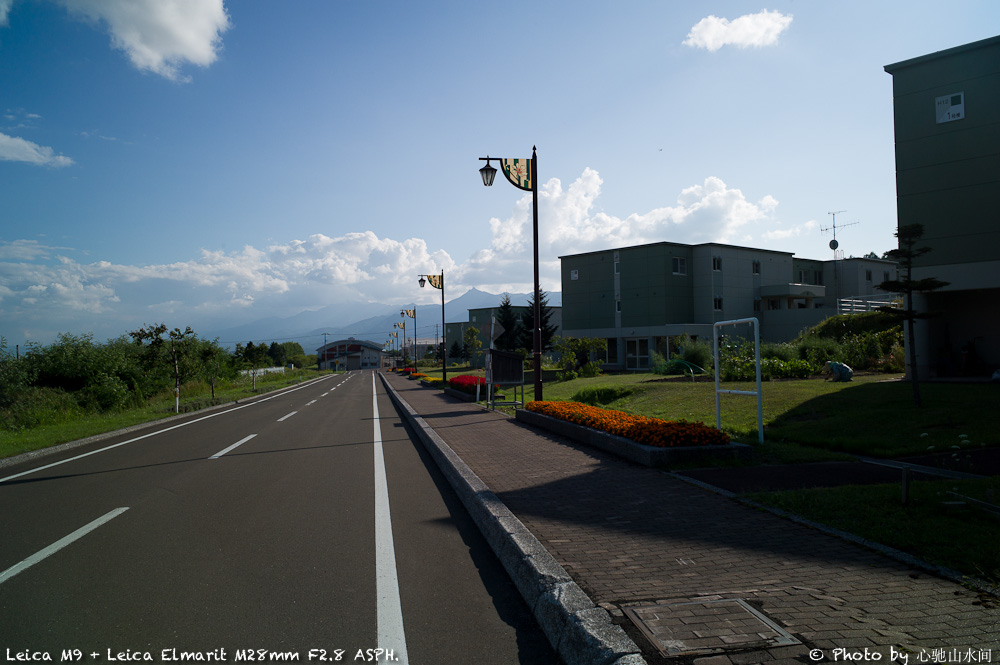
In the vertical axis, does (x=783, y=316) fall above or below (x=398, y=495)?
above

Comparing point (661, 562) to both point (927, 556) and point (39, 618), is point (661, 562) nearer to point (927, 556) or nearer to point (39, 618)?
point (927, 556)

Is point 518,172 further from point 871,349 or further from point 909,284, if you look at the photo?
point 871,349

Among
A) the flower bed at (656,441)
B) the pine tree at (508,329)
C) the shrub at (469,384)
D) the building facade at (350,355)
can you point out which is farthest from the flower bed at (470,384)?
the building facade at (350,355)

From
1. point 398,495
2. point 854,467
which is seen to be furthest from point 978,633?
point 398,495

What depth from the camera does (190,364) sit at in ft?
87.3

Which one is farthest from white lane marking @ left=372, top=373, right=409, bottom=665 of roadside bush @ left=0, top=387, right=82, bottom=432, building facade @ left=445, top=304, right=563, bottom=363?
building facade @ left=445, top=304, right=563, bottom=363

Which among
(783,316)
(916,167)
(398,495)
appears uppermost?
(916,167)

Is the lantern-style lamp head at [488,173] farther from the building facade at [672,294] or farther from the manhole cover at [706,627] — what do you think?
the building facade at [672,294]

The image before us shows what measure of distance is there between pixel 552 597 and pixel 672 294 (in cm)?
4433

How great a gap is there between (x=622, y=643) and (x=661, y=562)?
4.66 ft

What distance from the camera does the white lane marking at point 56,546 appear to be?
14.8ft

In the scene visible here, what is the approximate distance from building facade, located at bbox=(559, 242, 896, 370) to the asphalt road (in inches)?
1464

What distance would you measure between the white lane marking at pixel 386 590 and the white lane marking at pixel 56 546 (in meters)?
2.85

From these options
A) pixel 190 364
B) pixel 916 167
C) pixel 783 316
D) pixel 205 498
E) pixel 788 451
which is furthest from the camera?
pixel 783 316
